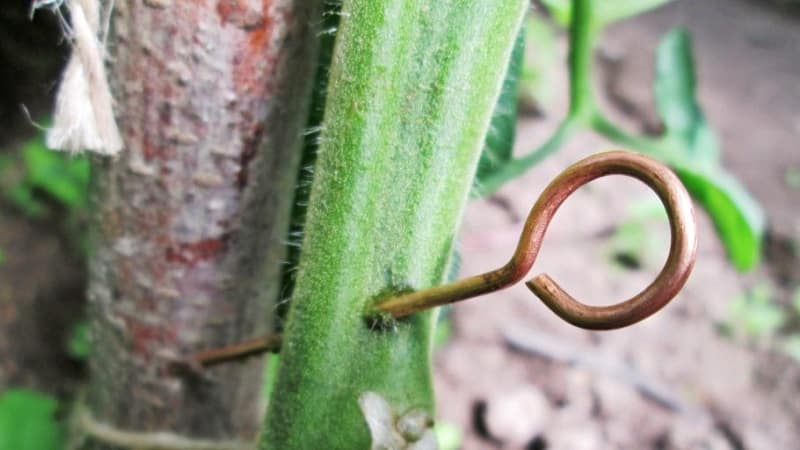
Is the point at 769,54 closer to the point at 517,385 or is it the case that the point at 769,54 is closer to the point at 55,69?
the point at 517,385

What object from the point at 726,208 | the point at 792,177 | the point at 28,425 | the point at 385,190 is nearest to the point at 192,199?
the point at 385,190

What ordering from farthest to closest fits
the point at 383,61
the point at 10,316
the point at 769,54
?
the point at 769,54 < the point at 10,316 < the point at 383,61

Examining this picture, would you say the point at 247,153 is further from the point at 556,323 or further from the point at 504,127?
the point at 556,323

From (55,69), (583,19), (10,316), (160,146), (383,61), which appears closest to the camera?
(383,61)

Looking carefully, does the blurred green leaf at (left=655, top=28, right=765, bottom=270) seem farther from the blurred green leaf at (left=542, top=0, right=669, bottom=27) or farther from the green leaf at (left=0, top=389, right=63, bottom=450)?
the green leaf at (left=0, top=389, right=63, bottom=450)

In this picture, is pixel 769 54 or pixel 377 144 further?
pixel 769 54

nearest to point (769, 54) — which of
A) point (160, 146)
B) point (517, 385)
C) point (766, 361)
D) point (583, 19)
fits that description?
point (766, 361)

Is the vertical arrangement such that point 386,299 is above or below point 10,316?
above
